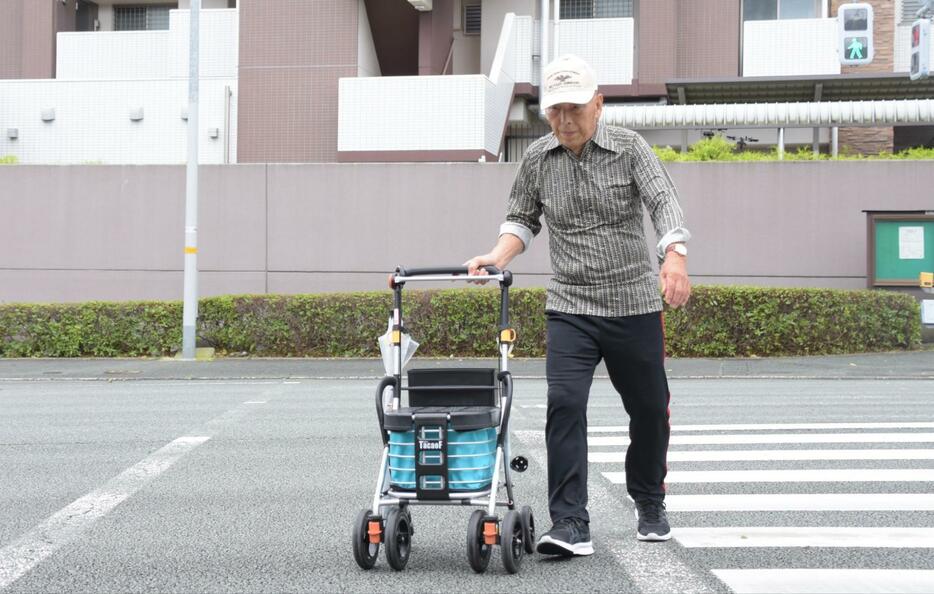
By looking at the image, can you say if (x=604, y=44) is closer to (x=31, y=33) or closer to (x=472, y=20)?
(x=472, y=20)

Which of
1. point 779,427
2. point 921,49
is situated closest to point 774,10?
point 921,49

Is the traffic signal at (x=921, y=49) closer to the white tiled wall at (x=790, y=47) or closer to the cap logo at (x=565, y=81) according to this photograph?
the white tiled wall at (x=790, y=47)

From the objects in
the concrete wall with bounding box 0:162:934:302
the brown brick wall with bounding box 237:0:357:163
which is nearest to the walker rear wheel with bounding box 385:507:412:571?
the concrete wall with bounding box 0:162:934:302

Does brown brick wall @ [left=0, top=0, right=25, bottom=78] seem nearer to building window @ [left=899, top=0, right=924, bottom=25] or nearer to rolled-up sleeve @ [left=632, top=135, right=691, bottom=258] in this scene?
building window @ [left=899, top=0, right=924, bottom=25]

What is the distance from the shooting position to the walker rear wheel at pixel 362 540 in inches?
195

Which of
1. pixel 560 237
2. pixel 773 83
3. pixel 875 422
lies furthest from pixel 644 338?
pixel 773 83

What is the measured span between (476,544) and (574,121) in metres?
1.83

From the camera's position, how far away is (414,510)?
21.4 ft

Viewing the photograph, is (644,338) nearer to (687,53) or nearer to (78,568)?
(78,568)

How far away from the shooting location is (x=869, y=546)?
5520mm

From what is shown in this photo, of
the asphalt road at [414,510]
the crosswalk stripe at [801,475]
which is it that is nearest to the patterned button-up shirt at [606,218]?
the asphalt road at [414,510]

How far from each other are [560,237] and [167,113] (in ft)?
62.1

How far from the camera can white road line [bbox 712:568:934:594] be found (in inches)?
187

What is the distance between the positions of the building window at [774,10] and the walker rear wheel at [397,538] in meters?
21.1
